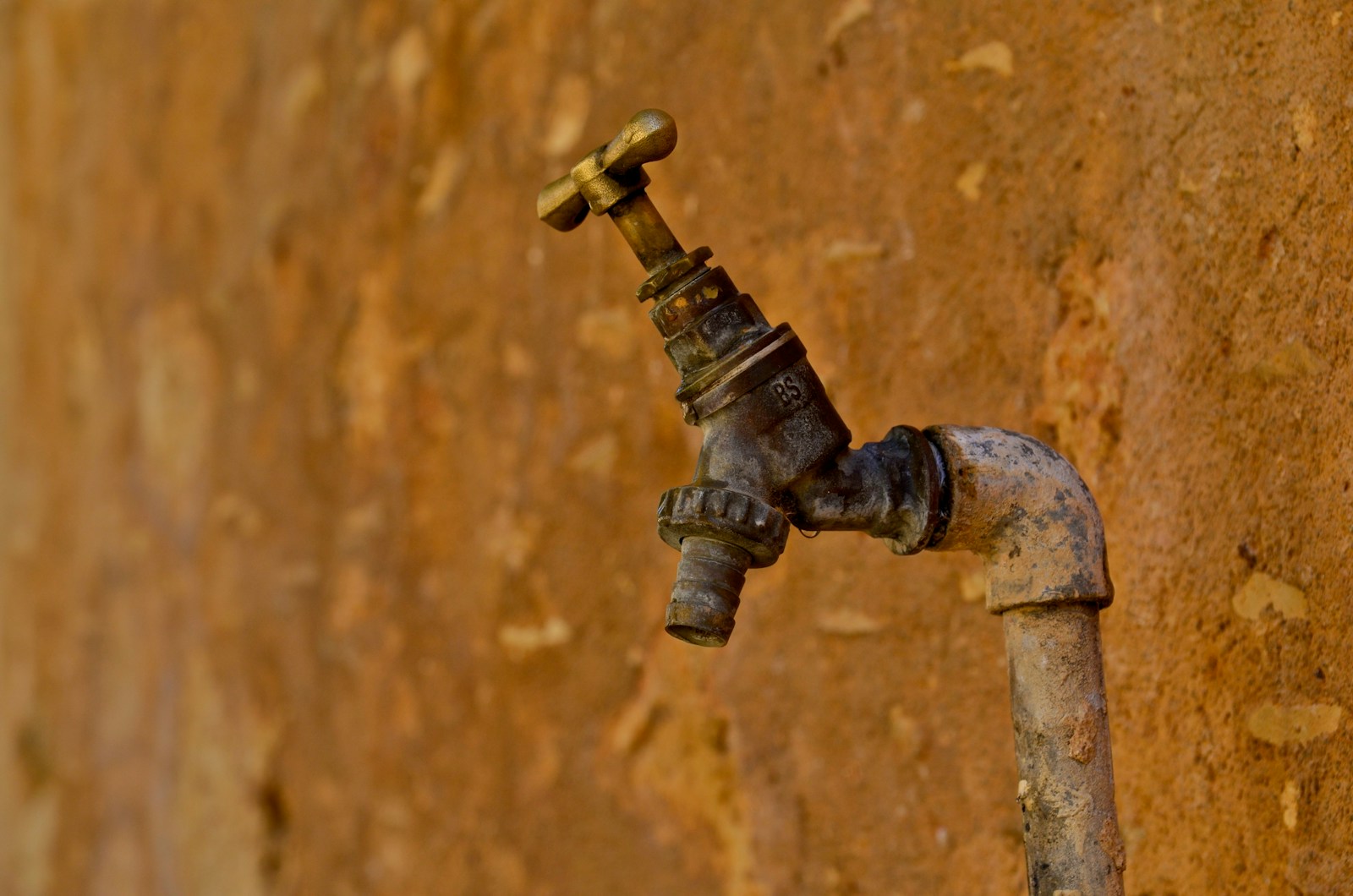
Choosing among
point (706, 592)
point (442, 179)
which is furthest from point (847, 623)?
point (442, 179)

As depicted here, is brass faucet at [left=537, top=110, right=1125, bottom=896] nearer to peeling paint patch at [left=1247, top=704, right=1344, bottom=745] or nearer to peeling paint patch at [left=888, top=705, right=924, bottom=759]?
peeling paint patch at [left=1247, top=704, right=1344, bottom=745]

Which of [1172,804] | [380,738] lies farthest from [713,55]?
[380,738]

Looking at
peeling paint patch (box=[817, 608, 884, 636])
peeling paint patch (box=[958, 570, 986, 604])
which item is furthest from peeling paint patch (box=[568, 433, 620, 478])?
peeling paint patch (box=[958, 570, 986, 604])

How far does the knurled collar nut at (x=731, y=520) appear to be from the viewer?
1.95 ft

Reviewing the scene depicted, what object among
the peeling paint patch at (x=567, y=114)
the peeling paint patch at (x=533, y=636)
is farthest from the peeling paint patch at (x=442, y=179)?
the peeling paint patch at (x=533, y=636)

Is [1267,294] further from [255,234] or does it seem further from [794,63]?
[255,234]

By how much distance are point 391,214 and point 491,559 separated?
0.46m

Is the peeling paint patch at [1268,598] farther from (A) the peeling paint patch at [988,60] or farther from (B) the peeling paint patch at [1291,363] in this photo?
(A) the peeling paint patch at [988,60]

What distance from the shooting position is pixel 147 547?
1978 mm

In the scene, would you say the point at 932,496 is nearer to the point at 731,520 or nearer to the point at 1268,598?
the point at 731,520

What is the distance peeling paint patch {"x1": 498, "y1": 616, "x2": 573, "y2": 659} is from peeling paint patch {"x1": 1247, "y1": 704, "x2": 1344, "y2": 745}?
674 millimetres

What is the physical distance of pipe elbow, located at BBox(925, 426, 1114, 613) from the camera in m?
0.63

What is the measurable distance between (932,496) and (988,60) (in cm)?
40

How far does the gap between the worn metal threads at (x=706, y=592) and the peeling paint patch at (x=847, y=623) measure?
0.35 m
